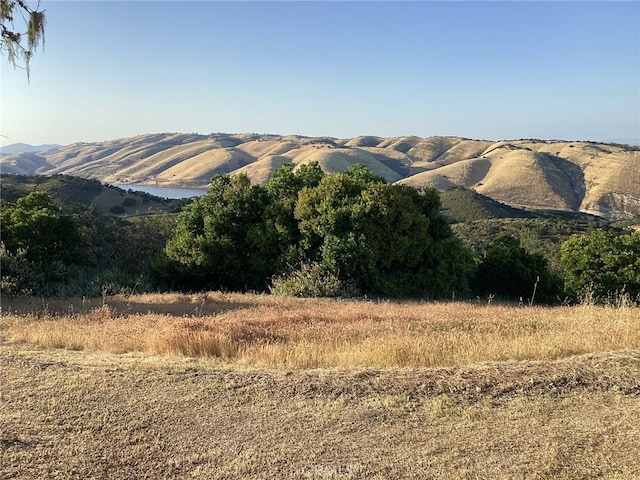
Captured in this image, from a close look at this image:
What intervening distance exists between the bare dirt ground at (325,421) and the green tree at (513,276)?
17668 mm

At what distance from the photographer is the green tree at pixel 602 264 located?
2130 cm

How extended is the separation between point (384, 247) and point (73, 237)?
1272cm

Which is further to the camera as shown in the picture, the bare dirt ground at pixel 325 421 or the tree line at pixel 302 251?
the tree line at pixel 302 251

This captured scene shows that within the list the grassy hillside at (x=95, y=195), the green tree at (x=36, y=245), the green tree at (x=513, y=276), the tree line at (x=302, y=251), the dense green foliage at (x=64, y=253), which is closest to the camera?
the green tree at (x=36, y=245)

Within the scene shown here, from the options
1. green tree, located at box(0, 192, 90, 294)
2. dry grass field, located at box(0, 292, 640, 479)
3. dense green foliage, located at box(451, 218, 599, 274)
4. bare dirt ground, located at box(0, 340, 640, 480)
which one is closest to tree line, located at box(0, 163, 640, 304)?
green tree, located at box(0, 192, 90, 294)

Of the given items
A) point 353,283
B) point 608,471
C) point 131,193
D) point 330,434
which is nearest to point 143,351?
point 330,434

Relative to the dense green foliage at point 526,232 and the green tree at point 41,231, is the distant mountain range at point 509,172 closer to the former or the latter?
the dense green foliage at point 526,232

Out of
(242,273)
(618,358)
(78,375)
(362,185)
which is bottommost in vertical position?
(242,273)

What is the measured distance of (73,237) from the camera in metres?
19.3

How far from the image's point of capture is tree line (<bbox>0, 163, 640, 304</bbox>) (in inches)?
685

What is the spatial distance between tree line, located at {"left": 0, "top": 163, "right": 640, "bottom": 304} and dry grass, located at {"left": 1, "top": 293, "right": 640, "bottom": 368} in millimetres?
5221

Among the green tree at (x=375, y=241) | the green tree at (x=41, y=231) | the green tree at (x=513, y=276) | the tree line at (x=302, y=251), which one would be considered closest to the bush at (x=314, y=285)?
the tree line at (x=302, y=251)

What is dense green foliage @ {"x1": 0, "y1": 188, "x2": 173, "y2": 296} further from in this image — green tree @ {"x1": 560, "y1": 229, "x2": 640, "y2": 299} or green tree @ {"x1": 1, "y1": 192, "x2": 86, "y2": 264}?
green tree @ {"x1": 560, "y1": 229, "x2": 640, "y2": 299}

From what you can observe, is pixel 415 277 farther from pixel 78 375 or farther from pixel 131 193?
pixel 131 193
